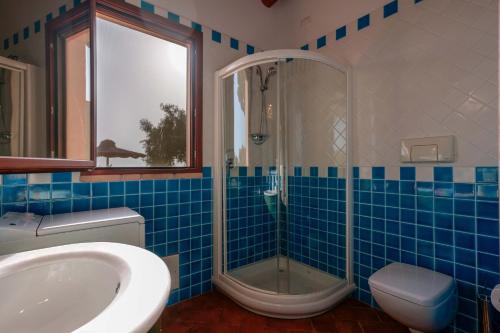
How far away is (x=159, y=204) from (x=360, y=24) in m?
1.94

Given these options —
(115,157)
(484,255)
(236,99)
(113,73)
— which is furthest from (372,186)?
(113,73)

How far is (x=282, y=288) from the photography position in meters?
1.82

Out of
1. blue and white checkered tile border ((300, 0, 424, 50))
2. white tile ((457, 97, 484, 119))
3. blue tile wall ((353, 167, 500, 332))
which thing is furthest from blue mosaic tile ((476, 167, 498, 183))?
blue and white checkered tile border ((300, 0, 424, 50))

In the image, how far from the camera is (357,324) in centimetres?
162

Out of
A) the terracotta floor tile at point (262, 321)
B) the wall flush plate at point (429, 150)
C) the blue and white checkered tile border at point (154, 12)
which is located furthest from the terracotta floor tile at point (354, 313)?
the blue and white checkered tile border at point (154, 12)

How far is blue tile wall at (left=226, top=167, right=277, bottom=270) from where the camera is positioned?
209cm

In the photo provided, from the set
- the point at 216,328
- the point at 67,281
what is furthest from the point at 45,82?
the point at 216,328

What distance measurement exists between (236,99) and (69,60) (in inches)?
42.7

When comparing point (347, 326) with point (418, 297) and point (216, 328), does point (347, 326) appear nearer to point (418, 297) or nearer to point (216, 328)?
point (418, 297)

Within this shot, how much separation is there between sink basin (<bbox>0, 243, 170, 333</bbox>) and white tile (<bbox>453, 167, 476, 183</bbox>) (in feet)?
5.25

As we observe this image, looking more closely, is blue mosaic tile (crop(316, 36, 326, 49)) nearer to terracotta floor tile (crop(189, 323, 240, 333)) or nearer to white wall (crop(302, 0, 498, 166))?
white wall (crop(302, 0, 498, 166))

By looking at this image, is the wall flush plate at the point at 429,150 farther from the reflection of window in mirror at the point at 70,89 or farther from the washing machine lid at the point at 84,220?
the reflection of window in mirror at the point at 70,89

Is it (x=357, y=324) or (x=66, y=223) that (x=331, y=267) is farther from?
(x=66, y=223)

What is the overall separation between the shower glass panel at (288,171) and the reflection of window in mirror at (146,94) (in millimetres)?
294
